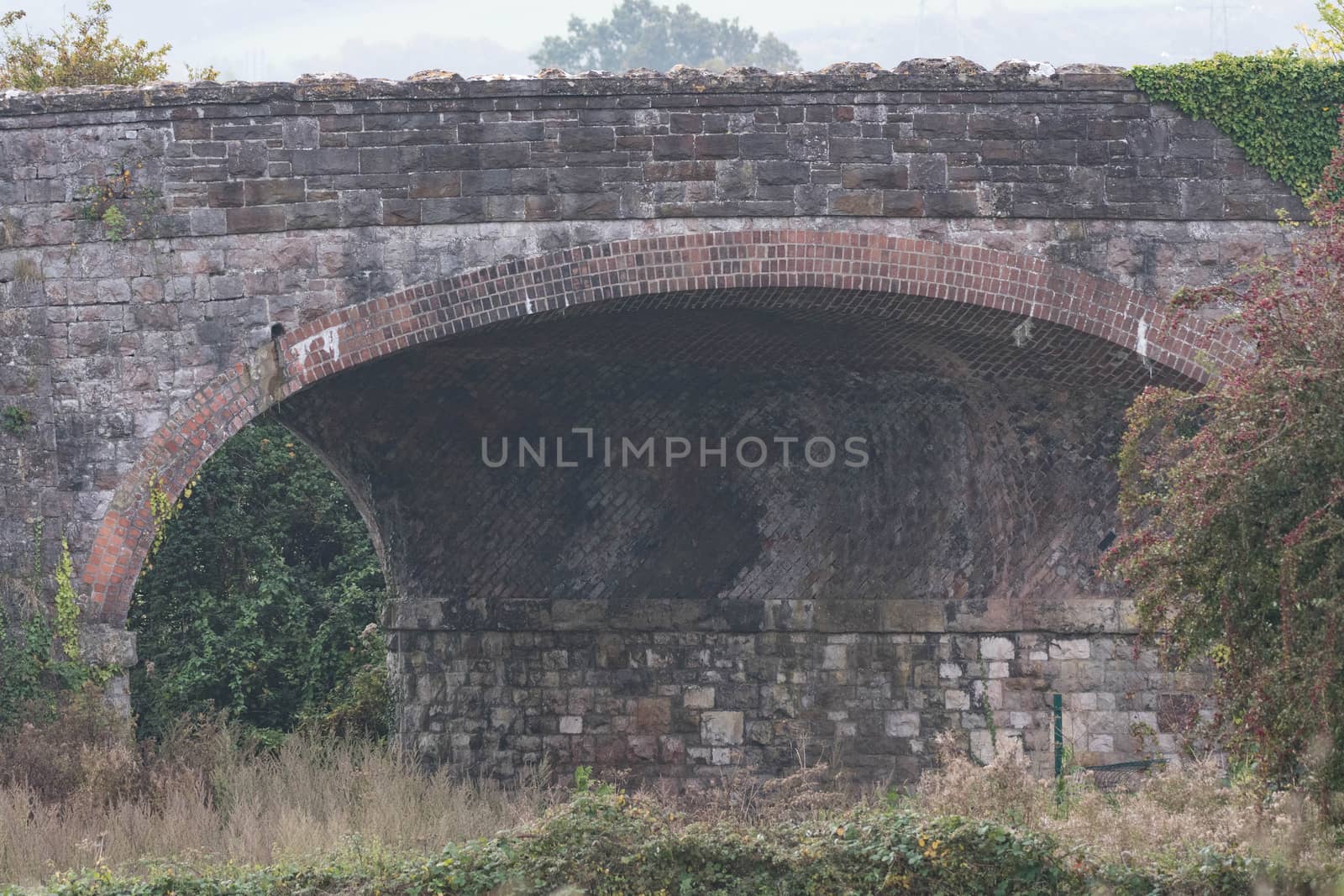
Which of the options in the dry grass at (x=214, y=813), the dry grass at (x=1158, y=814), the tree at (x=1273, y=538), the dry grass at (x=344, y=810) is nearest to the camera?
the tree at (x=1273, y=538)

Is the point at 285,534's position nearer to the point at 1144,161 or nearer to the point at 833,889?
the point at 1144,161

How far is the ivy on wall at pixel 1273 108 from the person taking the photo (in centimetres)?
1278

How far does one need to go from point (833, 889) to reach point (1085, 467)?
21.6ft

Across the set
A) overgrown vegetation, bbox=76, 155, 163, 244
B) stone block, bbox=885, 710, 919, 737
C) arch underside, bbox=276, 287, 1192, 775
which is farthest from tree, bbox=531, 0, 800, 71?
overgrown vegetation, bbox=76, 155, 163, 244

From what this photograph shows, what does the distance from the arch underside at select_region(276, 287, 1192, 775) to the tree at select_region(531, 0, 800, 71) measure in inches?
3108

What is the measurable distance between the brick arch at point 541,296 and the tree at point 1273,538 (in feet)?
14.0

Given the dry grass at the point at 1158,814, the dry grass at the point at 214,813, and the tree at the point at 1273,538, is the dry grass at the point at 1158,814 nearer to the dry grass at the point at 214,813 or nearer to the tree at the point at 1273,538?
the tree at the point at 1273,538

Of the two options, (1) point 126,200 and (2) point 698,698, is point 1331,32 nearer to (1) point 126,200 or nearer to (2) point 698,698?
(2) point 698,698

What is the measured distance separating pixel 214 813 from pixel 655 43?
283 feet

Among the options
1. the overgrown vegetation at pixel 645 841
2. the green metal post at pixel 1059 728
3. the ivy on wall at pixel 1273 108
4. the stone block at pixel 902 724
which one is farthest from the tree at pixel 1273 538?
the stone block at pixel 902 724

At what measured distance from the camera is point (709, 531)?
630 inches

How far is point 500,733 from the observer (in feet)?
51.7

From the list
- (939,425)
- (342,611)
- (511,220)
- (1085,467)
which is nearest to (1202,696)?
(1085,467)

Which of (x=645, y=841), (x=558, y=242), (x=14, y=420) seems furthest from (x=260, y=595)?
(x=645, y=841)
